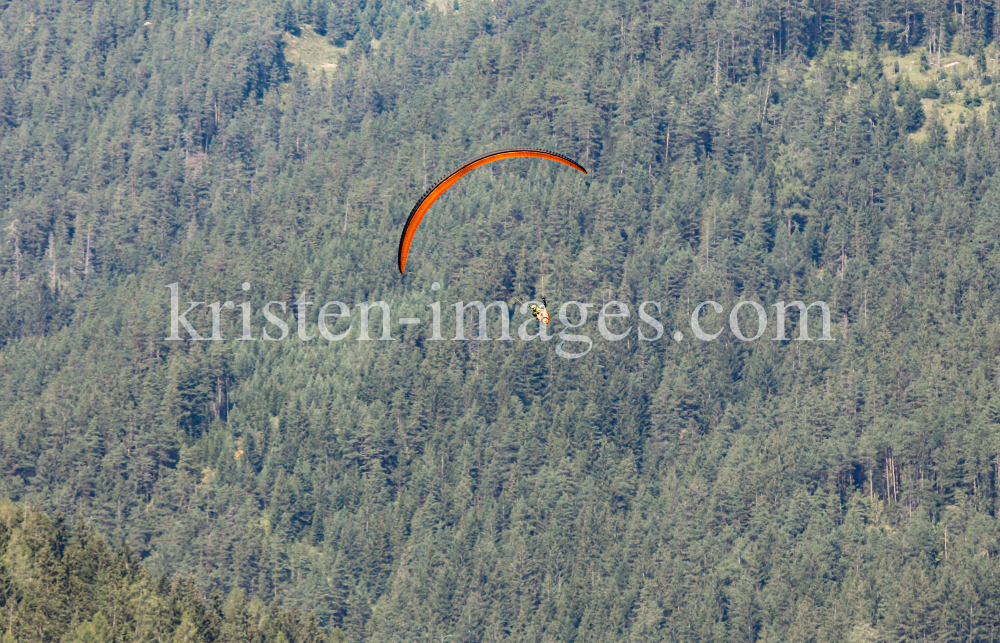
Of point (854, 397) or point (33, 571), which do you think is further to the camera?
point (854, 397)

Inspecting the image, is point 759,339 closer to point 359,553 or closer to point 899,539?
point 899,539

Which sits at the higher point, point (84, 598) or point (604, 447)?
point (604, 447)

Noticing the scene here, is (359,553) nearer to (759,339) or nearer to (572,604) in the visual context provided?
(572,604)

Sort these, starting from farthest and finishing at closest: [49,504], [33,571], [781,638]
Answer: [49,504]
[781,638]
[33,571]

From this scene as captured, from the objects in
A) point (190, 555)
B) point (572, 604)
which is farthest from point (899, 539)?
point (190, 555)

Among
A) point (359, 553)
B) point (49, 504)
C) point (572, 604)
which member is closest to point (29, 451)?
point (49, 504)

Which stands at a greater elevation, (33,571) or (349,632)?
(33,571)

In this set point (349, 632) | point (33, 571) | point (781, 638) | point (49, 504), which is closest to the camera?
point (33, 571)

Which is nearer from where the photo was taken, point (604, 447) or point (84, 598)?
point (84, 598)

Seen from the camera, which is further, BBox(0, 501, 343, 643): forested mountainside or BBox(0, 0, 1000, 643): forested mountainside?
BBox(0, 0, 1000, 643): forested mountainside

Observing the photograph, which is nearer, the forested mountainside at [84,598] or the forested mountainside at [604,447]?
the forested mountainside at [84,598]
